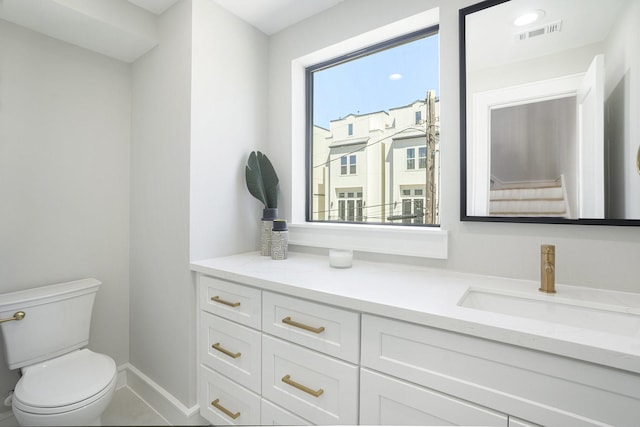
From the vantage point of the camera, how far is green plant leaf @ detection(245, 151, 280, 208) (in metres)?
1.86

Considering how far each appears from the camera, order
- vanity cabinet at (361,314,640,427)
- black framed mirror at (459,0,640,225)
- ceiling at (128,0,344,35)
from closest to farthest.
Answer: vanity cabinet at (361,314,640,427), black framed mirror at (459,0,640,225), ceiling at (128,0,344,35)

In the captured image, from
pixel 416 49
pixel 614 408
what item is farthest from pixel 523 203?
pixel 416 49

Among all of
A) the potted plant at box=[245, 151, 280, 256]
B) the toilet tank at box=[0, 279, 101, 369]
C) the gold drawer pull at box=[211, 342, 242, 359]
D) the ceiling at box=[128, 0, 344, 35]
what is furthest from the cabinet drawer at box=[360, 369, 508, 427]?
the ceiling at box=[128, 0, 344, 35]

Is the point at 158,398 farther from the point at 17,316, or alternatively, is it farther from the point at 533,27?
the point at 533,27

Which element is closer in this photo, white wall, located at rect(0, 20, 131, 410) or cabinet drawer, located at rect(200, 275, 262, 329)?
cabinet drawer, located at rect(200, 275, 262, 329)

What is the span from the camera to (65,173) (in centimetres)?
182

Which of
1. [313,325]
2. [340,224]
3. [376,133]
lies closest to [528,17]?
[376,133]

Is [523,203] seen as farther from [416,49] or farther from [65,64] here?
[65,64]

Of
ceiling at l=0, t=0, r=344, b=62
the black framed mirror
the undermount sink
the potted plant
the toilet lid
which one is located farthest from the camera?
the potted plant

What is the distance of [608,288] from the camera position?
112cm

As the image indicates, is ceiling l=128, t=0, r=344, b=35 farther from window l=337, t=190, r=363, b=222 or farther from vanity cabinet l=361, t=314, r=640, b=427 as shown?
vanity cabinet l=361, t=314, r=640, b=427

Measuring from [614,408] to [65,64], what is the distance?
287cm

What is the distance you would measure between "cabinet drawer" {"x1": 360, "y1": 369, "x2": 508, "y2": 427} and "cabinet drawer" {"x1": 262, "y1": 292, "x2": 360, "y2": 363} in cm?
12

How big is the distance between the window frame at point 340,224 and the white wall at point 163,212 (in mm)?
669
